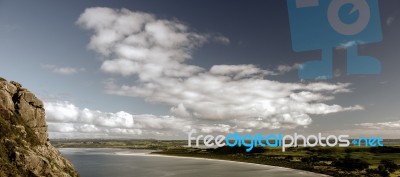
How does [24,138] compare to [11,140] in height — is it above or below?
above

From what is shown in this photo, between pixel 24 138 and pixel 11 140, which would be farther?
pixel 24 138

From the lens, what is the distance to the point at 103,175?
11519cm

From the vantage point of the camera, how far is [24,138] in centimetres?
7188

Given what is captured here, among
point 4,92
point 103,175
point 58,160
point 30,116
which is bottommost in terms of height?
point 103,175

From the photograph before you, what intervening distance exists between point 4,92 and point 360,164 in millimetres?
127938

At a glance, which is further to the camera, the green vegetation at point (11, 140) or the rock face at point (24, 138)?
the rock face at point (24, 138)

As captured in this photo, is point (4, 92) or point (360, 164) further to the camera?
point (360, 164)

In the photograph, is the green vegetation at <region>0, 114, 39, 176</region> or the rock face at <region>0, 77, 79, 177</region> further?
the rock face at <region>0, 77, 79, 177</region>

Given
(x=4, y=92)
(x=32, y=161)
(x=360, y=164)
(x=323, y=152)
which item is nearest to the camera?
(x=32, y=161)

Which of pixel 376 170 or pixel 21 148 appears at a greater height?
pixel 21 148

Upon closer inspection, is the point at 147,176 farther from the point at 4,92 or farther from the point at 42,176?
the point at 4,92

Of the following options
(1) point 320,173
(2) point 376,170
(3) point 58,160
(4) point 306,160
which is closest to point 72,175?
(3) point 58,160

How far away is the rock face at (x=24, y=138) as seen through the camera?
63.7 metres

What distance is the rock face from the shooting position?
63.7 m
